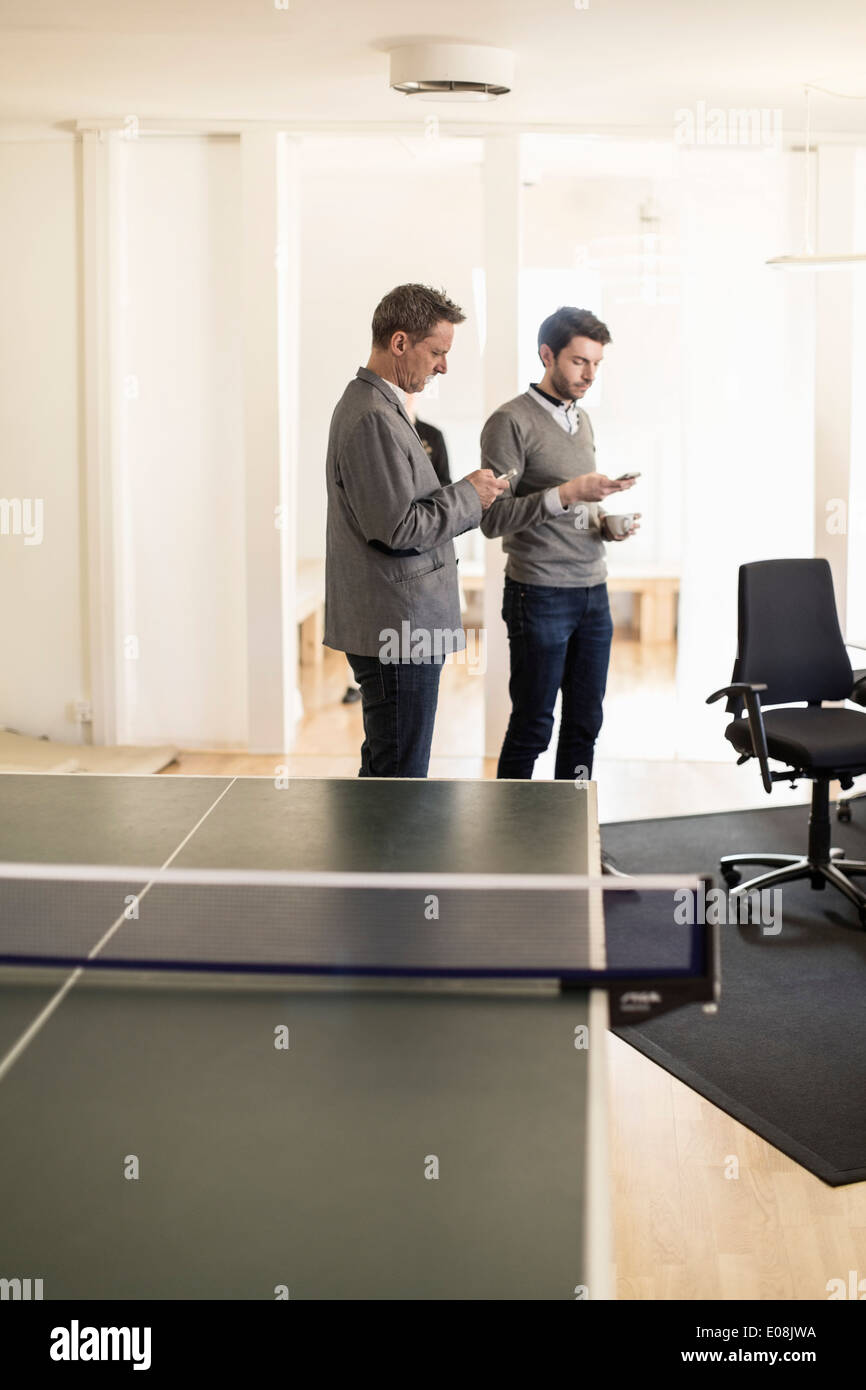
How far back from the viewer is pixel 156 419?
6.29 metres

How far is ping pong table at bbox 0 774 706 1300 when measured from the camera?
1187 mm

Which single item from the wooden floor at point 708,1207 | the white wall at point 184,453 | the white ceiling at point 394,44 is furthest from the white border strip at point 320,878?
the white wall at point 184,453

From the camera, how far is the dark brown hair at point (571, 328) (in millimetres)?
3705

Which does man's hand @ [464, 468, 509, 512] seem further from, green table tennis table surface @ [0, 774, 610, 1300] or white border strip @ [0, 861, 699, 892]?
green table tennis table surface @ [0, 774, 610, 1300]

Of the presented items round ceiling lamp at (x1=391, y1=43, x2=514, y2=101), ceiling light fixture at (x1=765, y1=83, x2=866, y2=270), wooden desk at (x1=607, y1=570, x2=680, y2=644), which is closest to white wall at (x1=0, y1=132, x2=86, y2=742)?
round ceiling lamp at (x1=391, y1=43, x2=514, y2=101)

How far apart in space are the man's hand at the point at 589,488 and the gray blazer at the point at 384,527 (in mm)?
524

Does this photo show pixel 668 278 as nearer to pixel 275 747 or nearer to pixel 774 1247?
pixel 275 747

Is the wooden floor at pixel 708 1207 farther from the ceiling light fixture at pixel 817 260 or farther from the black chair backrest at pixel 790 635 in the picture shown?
the ceiling light fixture at pixel 817 260

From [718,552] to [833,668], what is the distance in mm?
1746

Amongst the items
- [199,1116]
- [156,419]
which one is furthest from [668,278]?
[199,1116]

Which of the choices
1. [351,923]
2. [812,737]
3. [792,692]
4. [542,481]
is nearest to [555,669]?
[542,481]

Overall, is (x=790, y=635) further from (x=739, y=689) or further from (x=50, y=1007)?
(x=50, y=1007)

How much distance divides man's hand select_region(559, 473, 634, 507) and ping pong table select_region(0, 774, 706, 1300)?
150cm

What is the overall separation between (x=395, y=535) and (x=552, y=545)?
96 cm
